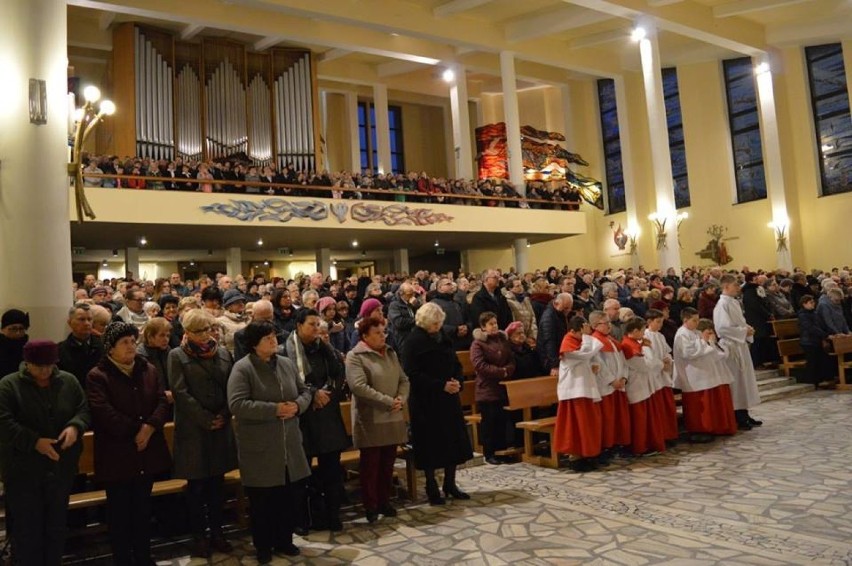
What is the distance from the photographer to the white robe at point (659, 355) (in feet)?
21.0

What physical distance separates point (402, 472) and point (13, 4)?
16.1 feet

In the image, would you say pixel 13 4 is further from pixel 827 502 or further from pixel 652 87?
pixel 652 87

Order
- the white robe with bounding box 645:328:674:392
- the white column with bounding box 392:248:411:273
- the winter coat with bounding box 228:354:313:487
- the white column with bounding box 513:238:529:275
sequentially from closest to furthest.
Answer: the winter coat with bounding box 228:354:313:487, the white robe with bounding box 645:328:674:392, the white column with bounding box 513:238:529:275, the white column with bounding box 392:248:411:273

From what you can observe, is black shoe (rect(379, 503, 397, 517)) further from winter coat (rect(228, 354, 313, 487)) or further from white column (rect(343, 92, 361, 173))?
white column (rect(343, 92, 361, 173))

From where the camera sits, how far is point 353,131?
69.3 feet

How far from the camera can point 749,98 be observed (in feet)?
67.4

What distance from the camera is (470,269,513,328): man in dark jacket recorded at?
7.62 m

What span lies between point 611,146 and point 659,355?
1810cm

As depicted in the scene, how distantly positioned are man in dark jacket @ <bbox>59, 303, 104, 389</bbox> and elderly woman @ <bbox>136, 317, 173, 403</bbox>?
0.26 m

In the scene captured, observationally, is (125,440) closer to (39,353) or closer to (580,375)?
(39,353)

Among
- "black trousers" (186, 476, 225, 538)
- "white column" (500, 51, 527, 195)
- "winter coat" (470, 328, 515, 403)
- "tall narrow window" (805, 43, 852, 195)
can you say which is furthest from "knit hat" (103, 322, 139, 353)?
"tall narrow window" (805, 43, 852, 195)

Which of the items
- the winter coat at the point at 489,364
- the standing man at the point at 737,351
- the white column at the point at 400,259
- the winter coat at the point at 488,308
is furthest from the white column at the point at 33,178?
the white column at the point at 400,259

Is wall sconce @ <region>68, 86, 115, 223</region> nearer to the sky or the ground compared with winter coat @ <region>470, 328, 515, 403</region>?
nearer to the sky

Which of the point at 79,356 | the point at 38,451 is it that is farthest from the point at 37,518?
the point at 79,356
